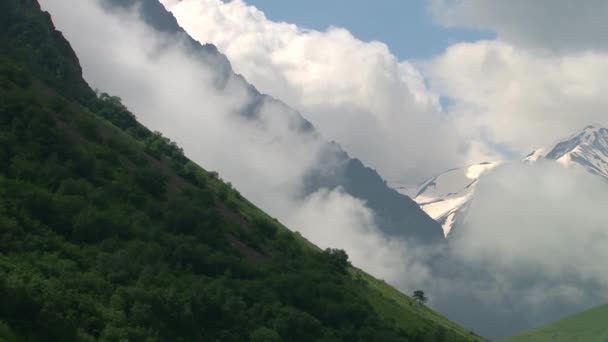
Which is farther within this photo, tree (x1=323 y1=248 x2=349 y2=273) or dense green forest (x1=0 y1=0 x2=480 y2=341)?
tree (x1=323 y1=248 x2=349 y2=273)

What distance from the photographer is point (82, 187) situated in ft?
414

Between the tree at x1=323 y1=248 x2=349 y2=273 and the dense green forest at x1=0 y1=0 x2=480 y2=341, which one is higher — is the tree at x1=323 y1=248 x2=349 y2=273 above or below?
above

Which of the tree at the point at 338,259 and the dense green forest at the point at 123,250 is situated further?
the tree at the point at 338,259

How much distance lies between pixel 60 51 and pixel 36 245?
358 feet

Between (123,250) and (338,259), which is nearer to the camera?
(123,250)

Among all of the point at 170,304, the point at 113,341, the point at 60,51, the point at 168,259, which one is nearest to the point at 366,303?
the point at 168,259

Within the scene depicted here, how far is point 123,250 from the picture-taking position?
353 feet

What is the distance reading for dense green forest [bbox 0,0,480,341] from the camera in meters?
83.6

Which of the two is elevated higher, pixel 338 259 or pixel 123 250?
pixel 338 259

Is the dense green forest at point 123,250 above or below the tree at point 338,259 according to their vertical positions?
below

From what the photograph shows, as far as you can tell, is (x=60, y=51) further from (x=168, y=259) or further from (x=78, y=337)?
(x=78, y=337)

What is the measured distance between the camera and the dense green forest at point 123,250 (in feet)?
274

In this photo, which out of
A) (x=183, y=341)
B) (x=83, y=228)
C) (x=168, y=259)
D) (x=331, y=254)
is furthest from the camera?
(x=331, y=254)

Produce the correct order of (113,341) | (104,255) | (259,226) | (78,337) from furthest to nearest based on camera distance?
(259,226) → (104,255) → (113,341) → (78,337)
